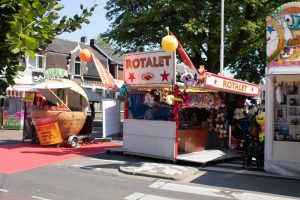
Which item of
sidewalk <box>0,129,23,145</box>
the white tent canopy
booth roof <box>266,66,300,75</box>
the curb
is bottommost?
the curb

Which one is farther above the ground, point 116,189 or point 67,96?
point 67,96

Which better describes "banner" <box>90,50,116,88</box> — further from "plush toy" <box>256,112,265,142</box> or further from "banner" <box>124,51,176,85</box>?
"plush toy" <box>256,112,265,142</box>

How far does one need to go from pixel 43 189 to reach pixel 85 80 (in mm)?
31334

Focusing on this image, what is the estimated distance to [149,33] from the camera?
69.2 feet

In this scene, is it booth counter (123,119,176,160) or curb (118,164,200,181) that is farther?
booth counter (123,119,176,160)

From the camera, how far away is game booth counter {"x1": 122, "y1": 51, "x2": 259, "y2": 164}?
11.6 meters

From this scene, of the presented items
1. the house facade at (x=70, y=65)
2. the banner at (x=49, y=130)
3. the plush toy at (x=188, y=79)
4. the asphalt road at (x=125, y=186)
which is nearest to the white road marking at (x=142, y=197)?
the asphalt road at (x=125, y=186)

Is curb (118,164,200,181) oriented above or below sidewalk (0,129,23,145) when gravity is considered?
below

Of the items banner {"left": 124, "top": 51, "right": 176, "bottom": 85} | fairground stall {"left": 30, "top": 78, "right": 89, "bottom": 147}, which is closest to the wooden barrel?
fairground stall {"left": 30, "top": 78, "right": 89, "bottom": 147}

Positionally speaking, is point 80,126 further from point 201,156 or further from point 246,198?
point 246,198

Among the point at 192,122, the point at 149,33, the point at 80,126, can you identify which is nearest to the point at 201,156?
the point at 192,122

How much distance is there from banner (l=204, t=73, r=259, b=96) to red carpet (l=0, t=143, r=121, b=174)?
5.33m

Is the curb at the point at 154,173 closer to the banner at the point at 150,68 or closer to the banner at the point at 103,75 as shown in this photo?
the banner at the point at 150,68

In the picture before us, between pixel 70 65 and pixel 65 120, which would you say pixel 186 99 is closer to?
pixel 65 120
